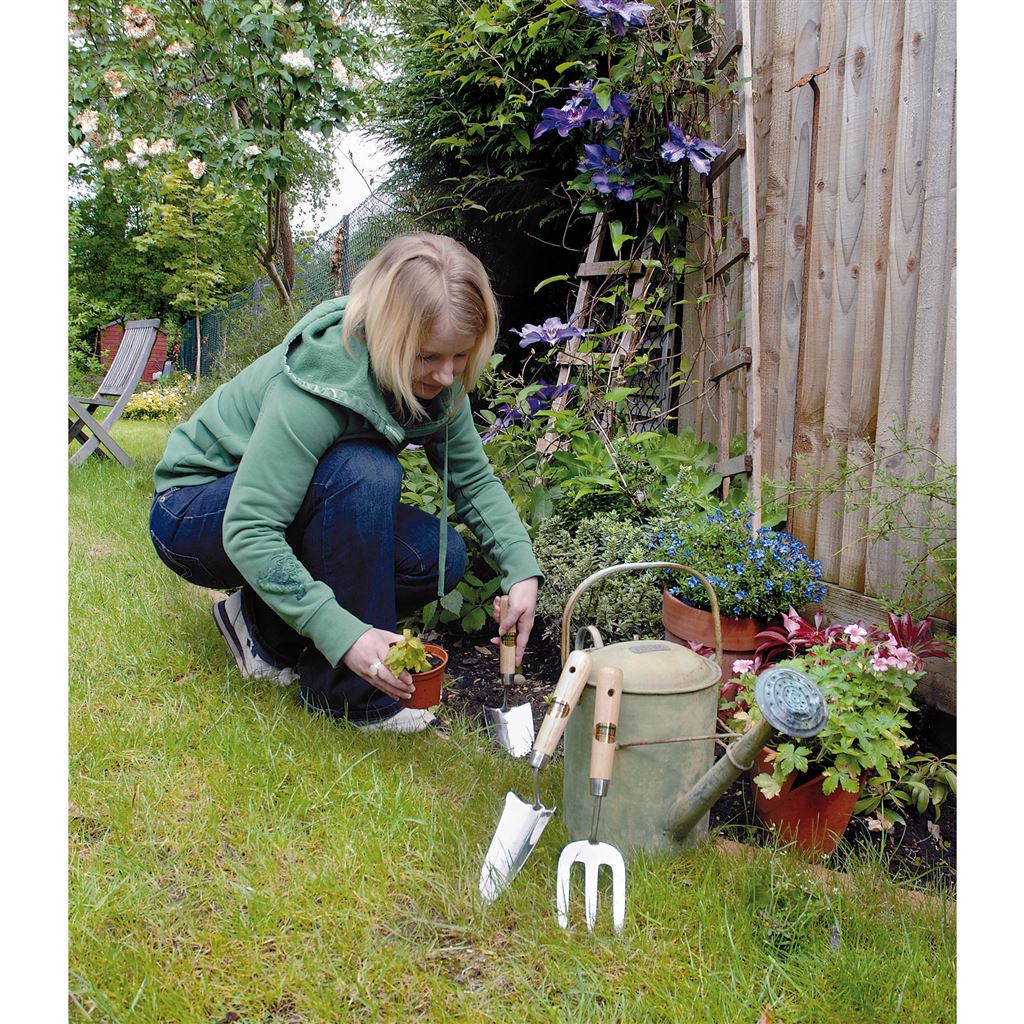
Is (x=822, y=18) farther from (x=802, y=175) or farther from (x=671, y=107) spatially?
(x=671, y=107)

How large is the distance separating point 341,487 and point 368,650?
381mm

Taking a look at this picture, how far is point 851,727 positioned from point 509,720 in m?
0.70

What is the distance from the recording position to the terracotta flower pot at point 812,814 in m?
1.48

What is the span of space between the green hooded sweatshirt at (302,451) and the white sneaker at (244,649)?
1.14 feet

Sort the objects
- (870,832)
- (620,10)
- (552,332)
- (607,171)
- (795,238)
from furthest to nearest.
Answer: (607,171)
(552,332)
(620,10)
(795,238)
(870,832)

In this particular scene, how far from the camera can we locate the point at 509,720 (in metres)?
1.83

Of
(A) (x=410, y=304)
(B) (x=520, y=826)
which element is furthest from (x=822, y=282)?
(B) (x=520, y=826)

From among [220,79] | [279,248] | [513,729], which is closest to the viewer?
[513,729]

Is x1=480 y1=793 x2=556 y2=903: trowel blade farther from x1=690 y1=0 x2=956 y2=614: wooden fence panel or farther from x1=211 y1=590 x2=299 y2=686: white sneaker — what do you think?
x1=690 y1=0 x2=956 y2=614: wooden fence panel

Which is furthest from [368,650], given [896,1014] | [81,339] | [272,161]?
[81,339]

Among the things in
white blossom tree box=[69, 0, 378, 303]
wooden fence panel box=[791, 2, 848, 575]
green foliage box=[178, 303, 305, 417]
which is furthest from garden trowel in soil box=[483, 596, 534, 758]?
green foliage box=[178, 303, 305, 417]

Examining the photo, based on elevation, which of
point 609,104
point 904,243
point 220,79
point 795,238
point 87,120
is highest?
point 220,79

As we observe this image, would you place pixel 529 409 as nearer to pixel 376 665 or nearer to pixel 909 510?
pixel 909 510

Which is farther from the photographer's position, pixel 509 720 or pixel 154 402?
pixel 154 402
